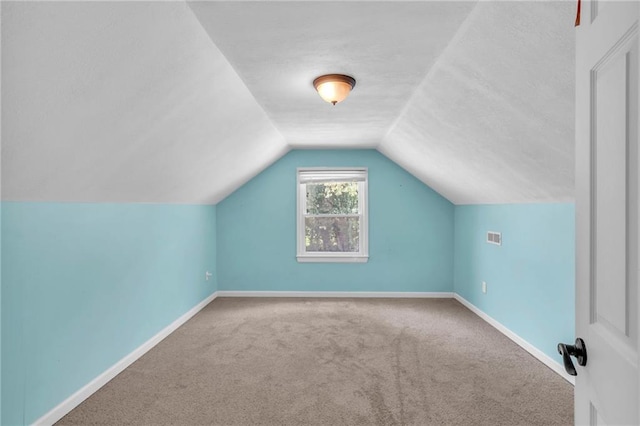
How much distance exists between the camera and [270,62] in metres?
2.16

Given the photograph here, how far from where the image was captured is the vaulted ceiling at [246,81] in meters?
1.41

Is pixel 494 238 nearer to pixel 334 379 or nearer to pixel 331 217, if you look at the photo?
pixel 331 217

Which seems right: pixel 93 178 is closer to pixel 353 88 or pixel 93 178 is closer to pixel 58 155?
pixel 58 155

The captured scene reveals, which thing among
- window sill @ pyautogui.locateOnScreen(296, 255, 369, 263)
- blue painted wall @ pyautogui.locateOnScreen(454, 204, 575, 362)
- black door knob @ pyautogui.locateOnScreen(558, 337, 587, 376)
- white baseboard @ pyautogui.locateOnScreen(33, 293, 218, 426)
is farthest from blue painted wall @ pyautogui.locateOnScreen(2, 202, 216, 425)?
blue painted wall @ pyautogui.locateOnScreen(454, 204, 575, 362)

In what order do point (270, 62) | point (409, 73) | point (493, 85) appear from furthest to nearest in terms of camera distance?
point (409, 73), point (270, 62), point (493, 85)

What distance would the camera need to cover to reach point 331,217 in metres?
5.30

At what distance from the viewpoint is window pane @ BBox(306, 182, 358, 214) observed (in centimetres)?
529

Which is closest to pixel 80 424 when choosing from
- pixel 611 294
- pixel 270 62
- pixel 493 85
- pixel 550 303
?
pixel 270 62

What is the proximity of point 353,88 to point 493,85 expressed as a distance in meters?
1.00

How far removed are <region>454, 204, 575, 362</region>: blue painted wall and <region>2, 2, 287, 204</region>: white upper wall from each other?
Result: 2.70m

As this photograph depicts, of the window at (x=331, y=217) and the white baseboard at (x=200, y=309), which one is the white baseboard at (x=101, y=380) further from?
the window at (x=331, y=217)

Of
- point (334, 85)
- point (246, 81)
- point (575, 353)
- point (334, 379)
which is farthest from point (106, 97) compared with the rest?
point (334, 379)

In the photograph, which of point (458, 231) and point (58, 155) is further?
point (458, 231)

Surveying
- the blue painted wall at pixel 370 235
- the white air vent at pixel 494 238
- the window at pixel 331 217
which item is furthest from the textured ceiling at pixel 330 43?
the window at pixel 331 217
